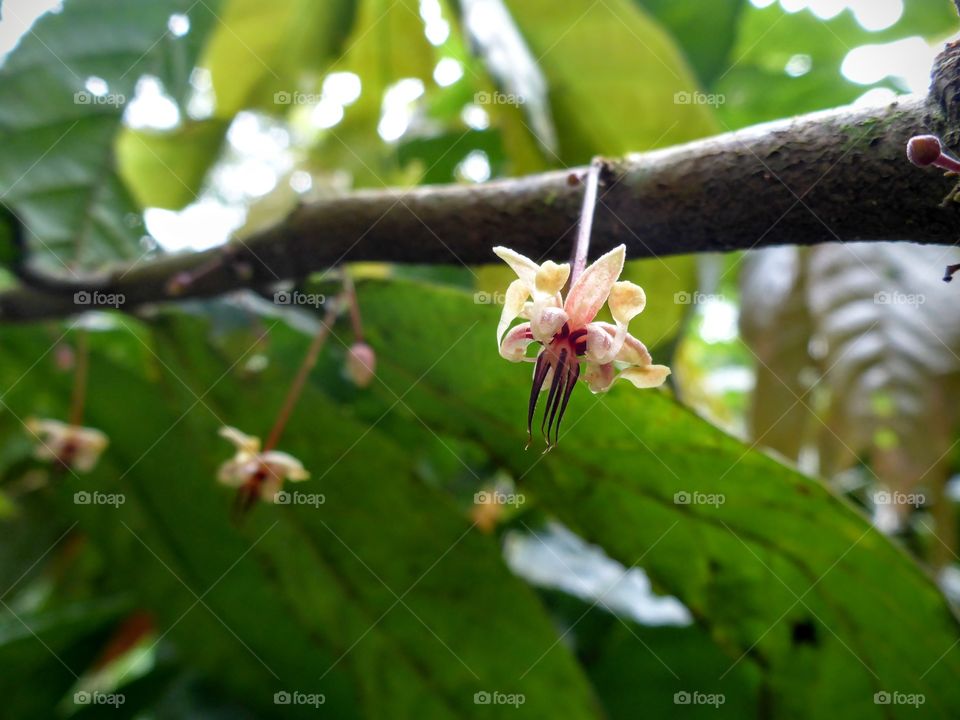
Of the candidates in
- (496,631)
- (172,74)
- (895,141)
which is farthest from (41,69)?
(895,141)

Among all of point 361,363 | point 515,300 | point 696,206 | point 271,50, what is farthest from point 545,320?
point 271,50

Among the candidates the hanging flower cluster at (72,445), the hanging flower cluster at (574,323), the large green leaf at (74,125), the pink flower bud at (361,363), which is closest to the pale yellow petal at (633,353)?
the hanging flower cluster at (574,323)

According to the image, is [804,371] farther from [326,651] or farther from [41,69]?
[41,69]

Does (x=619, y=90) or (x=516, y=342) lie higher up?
(x=619, y=90)

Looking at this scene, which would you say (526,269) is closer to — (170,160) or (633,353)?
(633,353)

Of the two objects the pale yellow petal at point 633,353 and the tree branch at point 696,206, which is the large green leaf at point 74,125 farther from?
the pale yellow petal at point 633,353
